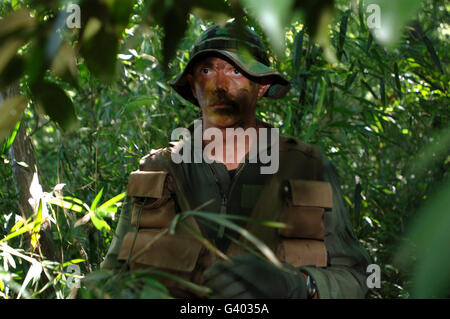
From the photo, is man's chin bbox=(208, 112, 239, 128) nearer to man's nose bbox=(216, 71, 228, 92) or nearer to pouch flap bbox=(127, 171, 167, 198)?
man's nose bbox=(216, 71, 228, 92)

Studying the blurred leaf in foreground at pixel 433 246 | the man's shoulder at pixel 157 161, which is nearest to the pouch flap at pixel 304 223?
the man's shoulder at pixel 157 161

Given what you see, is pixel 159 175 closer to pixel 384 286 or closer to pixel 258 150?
pixel 258 150

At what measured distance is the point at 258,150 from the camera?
2061mm

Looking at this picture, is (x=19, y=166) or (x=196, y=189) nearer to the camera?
(x=196, y=189)

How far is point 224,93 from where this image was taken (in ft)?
6.73

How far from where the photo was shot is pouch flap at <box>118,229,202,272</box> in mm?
1772

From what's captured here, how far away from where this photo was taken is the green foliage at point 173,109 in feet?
2.44

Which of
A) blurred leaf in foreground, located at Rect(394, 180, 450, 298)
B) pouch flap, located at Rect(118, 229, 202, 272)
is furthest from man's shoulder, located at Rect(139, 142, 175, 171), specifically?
blurred leaf in foreground, located at Rect(394, 180, 450, 298)

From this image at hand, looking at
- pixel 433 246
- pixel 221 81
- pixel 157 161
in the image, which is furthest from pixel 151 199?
pixel 433 246

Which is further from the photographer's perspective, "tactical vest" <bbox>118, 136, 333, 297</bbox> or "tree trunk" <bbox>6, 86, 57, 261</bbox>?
"tree trunk" <bbox>6, 86, 57, 261</bbox>

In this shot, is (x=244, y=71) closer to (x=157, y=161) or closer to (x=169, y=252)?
(x=157, y=161)

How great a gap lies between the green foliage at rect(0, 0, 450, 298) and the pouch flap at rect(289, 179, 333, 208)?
15.7 inches
